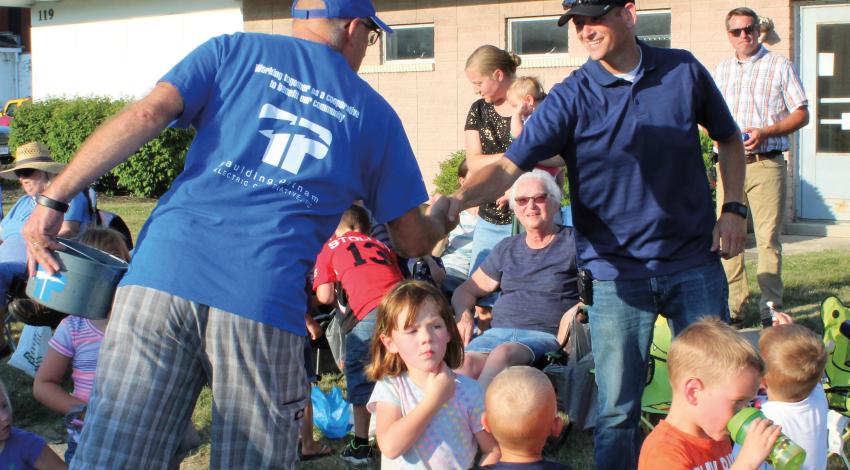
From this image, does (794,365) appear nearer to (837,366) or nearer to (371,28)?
(837,366)

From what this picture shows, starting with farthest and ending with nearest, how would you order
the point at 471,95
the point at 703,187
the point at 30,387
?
the point at 471,95 < the point at 30,387 < the point at 703,187

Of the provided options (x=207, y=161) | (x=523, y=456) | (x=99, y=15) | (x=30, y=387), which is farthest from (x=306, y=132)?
(x=99, y=15)

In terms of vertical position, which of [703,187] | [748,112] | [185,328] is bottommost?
[185,328]

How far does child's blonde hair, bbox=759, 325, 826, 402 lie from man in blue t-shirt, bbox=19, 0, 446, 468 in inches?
83.5

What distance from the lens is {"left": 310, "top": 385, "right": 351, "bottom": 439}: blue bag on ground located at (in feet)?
18.5

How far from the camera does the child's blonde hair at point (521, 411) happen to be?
321 centimetres

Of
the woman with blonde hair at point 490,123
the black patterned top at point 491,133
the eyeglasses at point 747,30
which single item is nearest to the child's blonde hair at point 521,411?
the woman with blonde hair at point 490,123

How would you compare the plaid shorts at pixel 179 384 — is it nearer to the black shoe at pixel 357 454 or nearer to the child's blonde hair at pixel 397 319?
the child's blonde hair at pixel 397 319

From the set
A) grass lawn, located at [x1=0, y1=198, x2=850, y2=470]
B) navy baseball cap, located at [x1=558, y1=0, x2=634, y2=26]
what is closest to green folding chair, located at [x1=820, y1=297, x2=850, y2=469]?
grass lawn, located at [x1=0, y1=198, x2=850, y2=470]

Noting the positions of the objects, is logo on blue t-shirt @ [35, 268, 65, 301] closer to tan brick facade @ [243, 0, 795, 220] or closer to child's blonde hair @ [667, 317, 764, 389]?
child's blonde hair @ [667, 317, 764, 389]

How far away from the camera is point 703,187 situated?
3750 mm

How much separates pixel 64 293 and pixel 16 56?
34966mm

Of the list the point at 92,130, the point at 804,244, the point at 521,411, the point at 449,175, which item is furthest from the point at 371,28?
the point at 92,130

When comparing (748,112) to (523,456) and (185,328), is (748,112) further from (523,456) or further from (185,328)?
(185,328)
